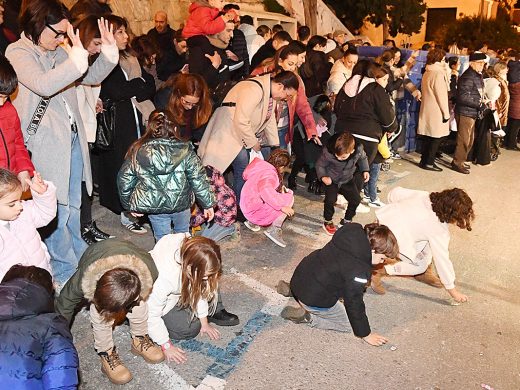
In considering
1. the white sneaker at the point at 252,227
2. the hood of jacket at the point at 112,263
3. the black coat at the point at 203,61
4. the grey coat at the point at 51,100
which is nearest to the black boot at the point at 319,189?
the white sneaker at the point at 252,227

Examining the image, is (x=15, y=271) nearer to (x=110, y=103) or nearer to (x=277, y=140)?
(x=110, y=103)

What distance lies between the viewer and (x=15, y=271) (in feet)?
8.17

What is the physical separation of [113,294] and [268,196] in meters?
2.49

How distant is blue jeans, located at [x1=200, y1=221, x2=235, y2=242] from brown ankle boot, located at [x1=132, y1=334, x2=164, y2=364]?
1649 mm

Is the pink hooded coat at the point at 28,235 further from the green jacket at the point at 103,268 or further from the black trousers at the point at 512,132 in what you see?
the black trousers at the point at 512,132

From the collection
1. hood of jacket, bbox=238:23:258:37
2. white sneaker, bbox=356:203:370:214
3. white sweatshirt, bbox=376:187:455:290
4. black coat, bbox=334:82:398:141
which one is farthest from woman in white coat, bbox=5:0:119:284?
hood of jacket, bbox=238:23:258:37

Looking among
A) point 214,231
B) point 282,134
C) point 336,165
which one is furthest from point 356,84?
point 214,231

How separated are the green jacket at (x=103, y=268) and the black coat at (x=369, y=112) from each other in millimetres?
3557

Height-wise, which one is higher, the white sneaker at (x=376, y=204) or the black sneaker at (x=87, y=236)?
the black sneaker at (x=87, y=236)

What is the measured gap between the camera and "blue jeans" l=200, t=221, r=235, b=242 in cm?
499

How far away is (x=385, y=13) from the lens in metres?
23.7

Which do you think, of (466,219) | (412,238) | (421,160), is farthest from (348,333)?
(421,160)

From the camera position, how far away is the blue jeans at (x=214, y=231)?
197 inches

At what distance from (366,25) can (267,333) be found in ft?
80.0
